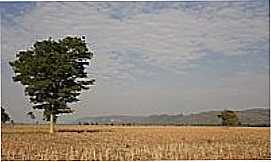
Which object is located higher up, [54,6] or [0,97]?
[54,6]

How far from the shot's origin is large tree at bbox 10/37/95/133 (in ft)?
39.7

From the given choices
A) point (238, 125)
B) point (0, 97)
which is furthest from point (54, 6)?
point (238, 125)

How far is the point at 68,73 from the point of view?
1316cm

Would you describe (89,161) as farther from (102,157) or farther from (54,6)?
(54,6)

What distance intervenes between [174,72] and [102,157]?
10.7ft

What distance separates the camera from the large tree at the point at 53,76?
12.1 metres

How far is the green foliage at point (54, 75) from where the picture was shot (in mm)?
12102

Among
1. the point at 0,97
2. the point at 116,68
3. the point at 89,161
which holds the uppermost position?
the point at 116,68

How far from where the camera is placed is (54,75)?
13.3 meters

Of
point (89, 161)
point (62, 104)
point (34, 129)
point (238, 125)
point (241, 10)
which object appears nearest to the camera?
point (89, 161)

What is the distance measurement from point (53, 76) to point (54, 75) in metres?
0.03

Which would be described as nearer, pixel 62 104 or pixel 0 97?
pixel 0 97

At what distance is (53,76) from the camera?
1327cm

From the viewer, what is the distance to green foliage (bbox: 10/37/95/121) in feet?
39.7
